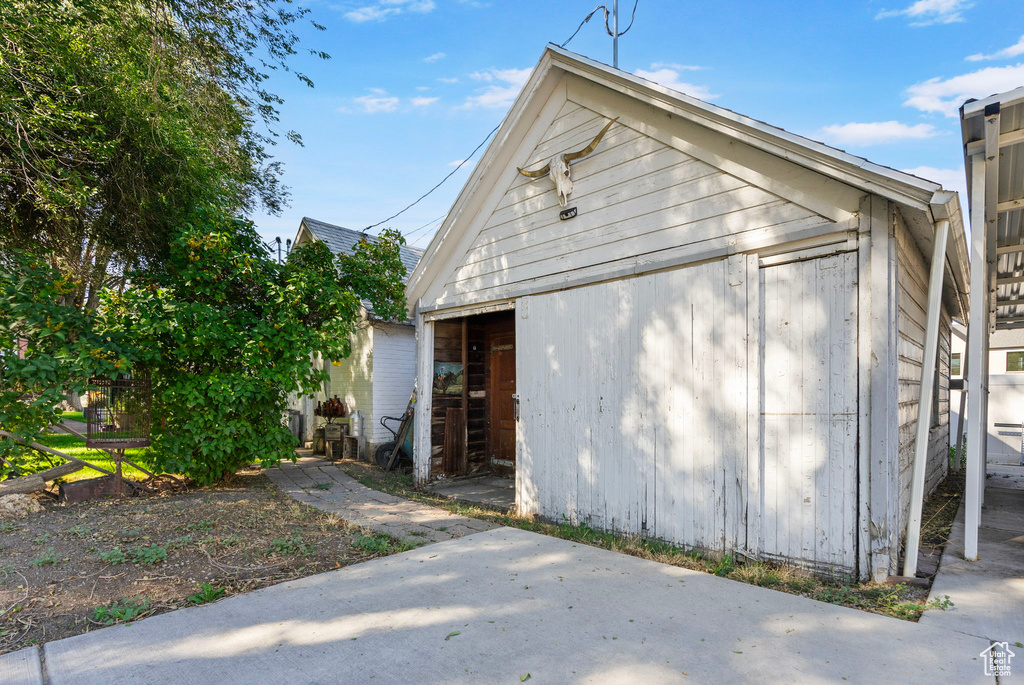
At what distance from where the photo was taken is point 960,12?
22.7ft

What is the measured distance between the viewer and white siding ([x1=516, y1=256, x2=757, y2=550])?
409 cm

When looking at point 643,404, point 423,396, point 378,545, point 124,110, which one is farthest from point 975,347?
point 124,110

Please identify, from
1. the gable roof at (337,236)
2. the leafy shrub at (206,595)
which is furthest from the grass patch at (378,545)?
the gable roof at (337,236)

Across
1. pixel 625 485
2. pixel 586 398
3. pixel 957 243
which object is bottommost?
pixel 625 485

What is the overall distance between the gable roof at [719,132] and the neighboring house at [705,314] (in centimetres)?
2

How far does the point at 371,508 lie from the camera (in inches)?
247

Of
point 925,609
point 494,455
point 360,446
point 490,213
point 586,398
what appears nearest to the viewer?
point 925,609

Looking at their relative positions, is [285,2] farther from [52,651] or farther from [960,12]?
[960,12]

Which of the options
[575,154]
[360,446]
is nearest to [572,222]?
[575,154]

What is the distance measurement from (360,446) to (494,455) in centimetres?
345

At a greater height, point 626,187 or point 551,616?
point 626,187

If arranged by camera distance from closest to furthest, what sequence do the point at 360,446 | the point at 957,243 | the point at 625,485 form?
1. the point at 957,243
2. the point at 625,485
3. the point at 360,446

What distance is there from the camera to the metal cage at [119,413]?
20.9ft

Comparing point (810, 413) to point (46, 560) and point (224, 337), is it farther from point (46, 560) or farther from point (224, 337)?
point (224, 337)
